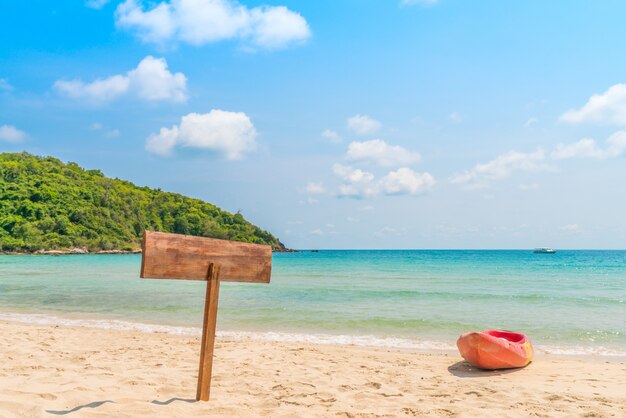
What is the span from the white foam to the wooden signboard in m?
6.44

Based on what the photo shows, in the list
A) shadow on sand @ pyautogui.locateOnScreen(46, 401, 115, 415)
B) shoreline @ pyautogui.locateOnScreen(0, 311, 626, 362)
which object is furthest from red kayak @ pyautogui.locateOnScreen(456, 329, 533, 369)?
shadow on sand @ pyautogui.locateOnScreen(46, 401, 115, 415)

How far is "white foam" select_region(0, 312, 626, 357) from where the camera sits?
35.1 feet

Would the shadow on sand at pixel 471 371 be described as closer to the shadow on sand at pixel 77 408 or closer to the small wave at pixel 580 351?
the small wave at pixel 580 351

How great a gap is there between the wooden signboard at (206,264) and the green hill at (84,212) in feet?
317

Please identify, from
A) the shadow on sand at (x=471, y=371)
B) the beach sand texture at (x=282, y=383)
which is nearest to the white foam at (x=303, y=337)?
the beach sand texture at (x=282, y=383)

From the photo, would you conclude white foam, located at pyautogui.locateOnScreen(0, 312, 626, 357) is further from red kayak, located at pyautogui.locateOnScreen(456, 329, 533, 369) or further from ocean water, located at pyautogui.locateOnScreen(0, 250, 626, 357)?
red kayak, located at pyautogui.locateOnScreen(456, 329, 533, 369)

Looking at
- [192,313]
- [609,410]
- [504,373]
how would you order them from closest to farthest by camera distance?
[609,410]
[504,373]
[192,313]

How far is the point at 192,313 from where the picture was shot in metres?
16.0

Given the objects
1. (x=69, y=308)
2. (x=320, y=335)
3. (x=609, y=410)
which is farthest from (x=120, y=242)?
(x=609, y=410)

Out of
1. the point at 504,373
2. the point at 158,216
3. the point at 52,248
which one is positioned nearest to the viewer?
the point at 504,373

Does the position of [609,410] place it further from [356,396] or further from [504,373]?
[356,396]

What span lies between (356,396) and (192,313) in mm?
10966

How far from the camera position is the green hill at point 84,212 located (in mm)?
92081

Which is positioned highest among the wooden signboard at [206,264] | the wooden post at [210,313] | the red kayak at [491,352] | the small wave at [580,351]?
the wooden signboard at [206,264]
